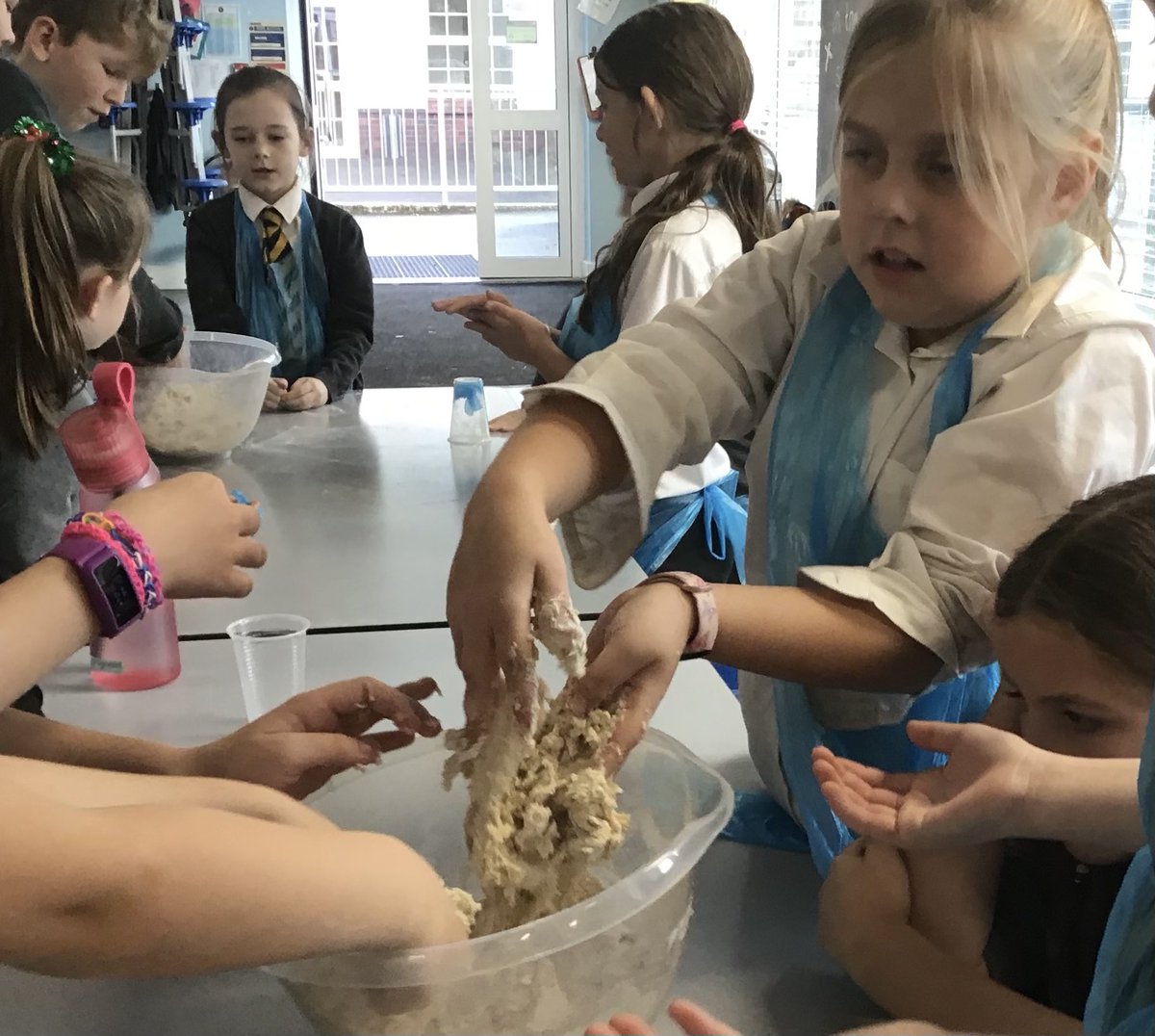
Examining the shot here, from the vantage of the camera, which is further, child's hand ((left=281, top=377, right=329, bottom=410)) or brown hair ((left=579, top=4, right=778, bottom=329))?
child's hand ((left=281, top=377, right=329, bottom=410))

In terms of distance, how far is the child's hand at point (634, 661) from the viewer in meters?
0.65

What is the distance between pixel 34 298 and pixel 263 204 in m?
1.36

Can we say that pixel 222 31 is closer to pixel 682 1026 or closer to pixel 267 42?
pixel 267 42

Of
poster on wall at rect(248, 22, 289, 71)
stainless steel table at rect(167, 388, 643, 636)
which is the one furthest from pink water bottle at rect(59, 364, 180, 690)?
poster on wall at rect(248, 22, 289, 71)

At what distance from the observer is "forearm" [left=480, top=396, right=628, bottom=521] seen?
29.6 inches

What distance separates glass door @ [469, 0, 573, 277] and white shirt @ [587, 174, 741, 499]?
515 cm

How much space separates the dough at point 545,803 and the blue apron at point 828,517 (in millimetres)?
158

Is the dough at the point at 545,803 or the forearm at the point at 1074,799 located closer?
the forearm at the point at 1074,799

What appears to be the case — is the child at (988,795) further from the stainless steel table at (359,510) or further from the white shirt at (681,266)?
the white shirt at (681,266)

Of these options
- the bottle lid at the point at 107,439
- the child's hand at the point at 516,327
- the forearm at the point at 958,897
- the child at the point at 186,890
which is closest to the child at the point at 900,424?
the forearm at the point at 958,897

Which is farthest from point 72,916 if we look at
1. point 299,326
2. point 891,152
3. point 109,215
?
point 299,326

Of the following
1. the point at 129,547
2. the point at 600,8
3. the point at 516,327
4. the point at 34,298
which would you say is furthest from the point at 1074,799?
the point at 600,8

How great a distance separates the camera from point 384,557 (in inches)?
52.8

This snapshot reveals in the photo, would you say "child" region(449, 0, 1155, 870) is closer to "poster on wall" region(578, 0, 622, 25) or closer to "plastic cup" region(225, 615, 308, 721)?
"plastic cup" region(225, 615, 308, 721)
